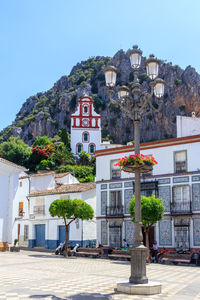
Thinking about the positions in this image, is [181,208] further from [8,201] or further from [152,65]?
[152,65]

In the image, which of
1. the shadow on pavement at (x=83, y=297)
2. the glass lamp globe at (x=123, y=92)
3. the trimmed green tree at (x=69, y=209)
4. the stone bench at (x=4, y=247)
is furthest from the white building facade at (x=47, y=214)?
the shadow on pavement at (x=83, y=297)

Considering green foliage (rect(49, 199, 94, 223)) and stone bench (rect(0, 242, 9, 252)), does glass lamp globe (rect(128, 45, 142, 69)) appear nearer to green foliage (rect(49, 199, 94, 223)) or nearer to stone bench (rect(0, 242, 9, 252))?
green foliage (rect(49, 199, 94, 223))

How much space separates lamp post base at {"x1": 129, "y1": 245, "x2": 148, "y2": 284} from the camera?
32.0 feet

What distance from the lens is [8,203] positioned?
25.5 metres

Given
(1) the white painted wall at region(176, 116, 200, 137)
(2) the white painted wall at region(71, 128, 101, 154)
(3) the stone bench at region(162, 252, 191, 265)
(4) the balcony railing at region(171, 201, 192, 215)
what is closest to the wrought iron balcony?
(4) the balcony railing at region(171, 201, 192, 215)

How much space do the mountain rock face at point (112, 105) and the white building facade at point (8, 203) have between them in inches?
1817

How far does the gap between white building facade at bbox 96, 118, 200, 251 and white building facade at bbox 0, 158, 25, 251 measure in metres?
6.15

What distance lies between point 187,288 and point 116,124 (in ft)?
237

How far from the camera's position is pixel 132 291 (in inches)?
373

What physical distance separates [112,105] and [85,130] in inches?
910

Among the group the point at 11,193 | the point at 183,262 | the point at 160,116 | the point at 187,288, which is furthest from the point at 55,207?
the point at 160,116

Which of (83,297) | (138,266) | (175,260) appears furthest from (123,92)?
(175,260)

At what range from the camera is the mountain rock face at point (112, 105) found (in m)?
79.1

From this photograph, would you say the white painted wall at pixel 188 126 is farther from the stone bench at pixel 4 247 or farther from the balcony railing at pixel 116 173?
the stone bench at pixel 4 247
